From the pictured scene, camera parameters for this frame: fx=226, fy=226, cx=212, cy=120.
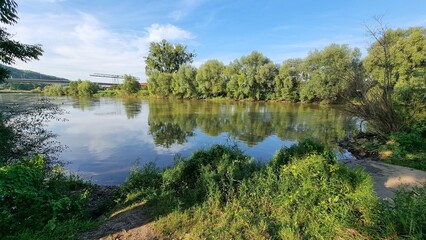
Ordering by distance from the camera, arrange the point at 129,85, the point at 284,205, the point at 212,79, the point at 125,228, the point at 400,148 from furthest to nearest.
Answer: the point at 129,85 → the point at 212,79 → the point at 400,148 → the point at 284,205 → the point at 125,228

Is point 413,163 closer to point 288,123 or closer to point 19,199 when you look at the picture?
point 19,199

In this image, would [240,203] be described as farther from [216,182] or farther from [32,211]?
[32,211]

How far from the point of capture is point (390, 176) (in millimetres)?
6422

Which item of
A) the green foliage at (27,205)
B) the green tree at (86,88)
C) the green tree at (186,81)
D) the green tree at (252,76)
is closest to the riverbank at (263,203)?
the green foliage at (27,205)

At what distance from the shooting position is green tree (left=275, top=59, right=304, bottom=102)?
41.2m

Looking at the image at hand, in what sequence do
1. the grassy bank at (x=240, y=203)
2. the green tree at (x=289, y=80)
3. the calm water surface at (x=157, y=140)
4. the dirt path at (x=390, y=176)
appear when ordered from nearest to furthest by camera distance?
the grassy bank at (x=240, y=203) < the dirt path at (x=390, y=176) < the calm water surface at (x=157, y=140) < the green tree at (x=289, y=80)

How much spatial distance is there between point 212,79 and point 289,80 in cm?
1623

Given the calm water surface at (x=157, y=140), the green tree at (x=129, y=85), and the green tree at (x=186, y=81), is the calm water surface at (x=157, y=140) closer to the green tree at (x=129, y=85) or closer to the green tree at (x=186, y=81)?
the green tree at (x=186, y=81)

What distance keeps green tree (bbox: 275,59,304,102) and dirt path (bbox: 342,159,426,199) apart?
35.1 meters

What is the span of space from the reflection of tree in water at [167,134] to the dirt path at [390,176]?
9259mm

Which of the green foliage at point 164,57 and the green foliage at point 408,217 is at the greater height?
the green foliage at point 164,57

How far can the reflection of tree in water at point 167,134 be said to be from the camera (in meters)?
13.6

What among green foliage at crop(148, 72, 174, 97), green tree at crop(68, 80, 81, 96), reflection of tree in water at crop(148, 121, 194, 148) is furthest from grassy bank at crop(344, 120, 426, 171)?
green tree at crop(68, 80, 81, 96)

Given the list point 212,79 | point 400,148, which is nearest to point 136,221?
point 400,148
